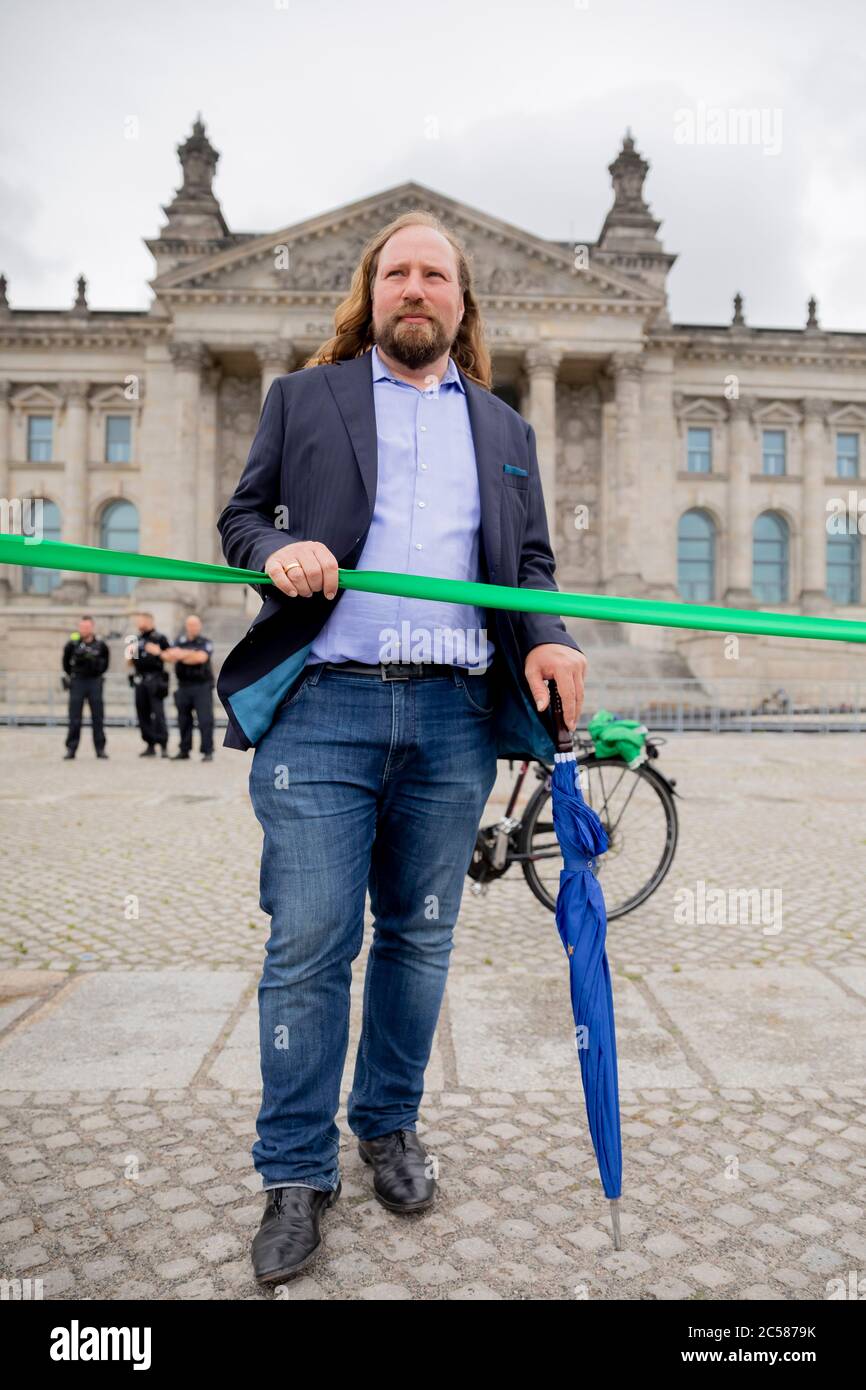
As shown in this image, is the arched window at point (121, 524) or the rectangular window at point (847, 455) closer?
the arched window at point (121, 524)

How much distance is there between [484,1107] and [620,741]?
2.41 m

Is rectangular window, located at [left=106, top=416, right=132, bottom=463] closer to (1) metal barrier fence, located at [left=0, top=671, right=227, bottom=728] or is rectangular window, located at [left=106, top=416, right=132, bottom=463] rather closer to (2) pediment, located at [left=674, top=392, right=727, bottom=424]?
(1) metal barrier fence, located at [left=0, top=671, right=227, bottom=728]

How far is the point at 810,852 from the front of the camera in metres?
6.92

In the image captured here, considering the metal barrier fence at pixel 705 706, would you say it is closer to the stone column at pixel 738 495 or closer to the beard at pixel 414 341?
the beard at pixel 414 341

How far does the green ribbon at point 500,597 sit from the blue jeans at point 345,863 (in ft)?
0.83

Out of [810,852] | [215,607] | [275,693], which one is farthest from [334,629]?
[215,607]

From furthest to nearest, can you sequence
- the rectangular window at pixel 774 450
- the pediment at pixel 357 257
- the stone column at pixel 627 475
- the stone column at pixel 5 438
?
1. the rectangular window at pixel 774 450
2. the stone column at pixel 5 438
3. the stone column at pixel 627 475
4. the pediment at pixel 357 257

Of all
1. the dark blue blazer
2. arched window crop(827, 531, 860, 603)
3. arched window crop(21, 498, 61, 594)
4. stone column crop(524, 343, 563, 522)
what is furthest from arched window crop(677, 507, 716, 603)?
the dark blue blazer

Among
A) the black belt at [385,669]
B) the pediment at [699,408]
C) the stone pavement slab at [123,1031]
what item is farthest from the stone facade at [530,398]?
the black belt at [385,669]

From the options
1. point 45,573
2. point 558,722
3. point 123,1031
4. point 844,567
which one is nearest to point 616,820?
point 123,1031

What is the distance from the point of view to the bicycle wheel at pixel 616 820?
486 cm

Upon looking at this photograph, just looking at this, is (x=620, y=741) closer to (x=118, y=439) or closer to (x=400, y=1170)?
(x=400, y=1170)

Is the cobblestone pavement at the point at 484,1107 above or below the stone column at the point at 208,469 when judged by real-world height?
below

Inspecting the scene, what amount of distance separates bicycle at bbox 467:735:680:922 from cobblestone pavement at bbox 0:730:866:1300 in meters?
0.26
